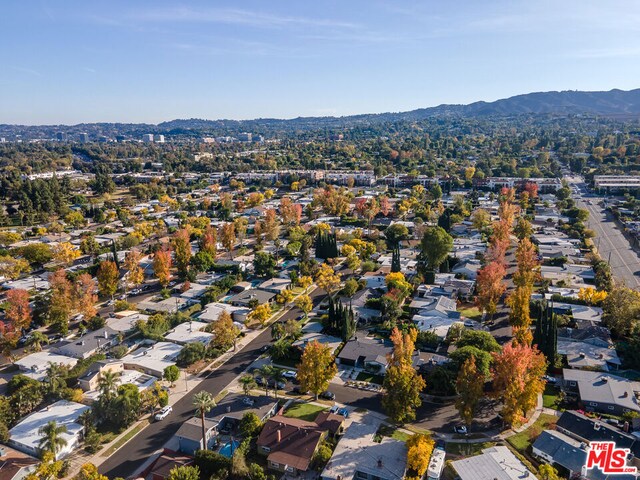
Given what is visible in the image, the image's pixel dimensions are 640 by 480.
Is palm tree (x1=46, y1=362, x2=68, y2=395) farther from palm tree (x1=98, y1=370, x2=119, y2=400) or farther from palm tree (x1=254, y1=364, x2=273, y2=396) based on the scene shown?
palm tree (x1=254, y1=364, x2=273, y2=396)

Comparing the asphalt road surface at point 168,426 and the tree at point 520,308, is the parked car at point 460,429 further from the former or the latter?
the asphalt road surface at point 168,426

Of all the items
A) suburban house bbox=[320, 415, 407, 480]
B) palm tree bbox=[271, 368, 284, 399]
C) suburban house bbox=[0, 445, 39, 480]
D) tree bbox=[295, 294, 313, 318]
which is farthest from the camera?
tree bbox=[295, 294, 313, 318]

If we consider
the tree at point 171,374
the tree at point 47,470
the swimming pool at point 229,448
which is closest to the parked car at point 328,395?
the swimming pool at point 229,448

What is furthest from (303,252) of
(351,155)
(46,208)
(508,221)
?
(351,155)

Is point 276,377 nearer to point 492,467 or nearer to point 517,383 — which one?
point 492,467

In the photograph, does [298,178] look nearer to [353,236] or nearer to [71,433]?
[353,236]

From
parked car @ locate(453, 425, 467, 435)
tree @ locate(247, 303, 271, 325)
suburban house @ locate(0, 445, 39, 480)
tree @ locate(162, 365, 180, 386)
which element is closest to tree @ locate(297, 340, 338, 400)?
parked car @ locate(453, 425, 467, 435)

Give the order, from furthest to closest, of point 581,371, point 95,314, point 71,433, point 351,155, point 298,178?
point 351,155
point 298,178
point 95,314
point 581,371
point 71,433
